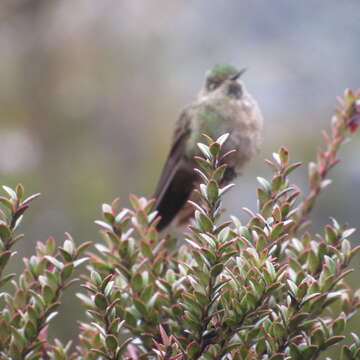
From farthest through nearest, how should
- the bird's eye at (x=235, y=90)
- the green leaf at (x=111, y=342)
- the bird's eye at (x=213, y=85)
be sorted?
A: 1. the bird's eye at (x=213, y=85)
2. the bird's eye at (x=235, y=90)
3. the green leaf at (x=111, y=342)

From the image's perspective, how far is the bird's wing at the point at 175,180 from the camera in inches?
106

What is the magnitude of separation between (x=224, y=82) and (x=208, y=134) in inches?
17.4

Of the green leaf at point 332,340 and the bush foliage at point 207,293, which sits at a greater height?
the bush foliage at point 207,293

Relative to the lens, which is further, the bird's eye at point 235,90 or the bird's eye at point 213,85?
the bird's eye at point 213,85

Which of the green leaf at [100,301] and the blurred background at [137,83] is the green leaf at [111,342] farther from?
the blurred background at [137,83]

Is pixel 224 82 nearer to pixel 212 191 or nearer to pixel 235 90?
pixel 235 90

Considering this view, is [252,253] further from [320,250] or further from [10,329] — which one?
[10,329]

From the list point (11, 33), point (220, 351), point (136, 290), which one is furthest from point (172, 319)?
point (11, 33)

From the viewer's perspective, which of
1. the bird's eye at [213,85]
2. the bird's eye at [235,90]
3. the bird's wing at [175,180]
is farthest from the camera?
the bird's eye at [213,85]

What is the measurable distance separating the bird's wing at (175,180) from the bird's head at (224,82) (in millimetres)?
207

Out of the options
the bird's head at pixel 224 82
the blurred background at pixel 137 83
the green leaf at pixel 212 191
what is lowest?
the green leaf at pixel 212 191

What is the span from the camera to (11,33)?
649 cm

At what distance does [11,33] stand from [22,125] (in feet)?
4.16

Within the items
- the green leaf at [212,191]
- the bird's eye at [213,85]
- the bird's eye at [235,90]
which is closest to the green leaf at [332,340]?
the green leaf at [212,191]
